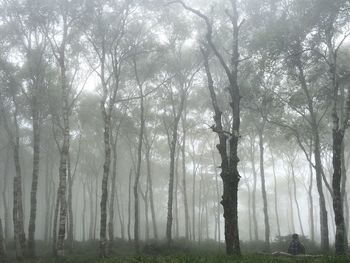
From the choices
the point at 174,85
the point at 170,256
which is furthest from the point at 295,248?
the point at 174,85

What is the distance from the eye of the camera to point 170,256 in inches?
543

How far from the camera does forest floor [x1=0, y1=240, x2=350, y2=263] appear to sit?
11.7m

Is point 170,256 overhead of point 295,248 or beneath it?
overhead

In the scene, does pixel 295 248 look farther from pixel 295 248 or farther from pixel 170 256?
pixel 170 256

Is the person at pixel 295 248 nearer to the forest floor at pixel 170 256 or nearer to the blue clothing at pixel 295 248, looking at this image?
the blue clothing at pixel 295 248

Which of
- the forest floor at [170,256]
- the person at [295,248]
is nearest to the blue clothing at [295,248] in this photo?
the person at [295,248]

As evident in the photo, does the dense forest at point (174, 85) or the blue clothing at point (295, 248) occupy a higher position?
the dense forest at point (174, 85)

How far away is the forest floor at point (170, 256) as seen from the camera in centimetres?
1173

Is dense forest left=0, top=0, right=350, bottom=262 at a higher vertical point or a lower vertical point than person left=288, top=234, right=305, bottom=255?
higher

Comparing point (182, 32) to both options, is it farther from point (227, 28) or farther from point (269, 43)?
point (269, 43)

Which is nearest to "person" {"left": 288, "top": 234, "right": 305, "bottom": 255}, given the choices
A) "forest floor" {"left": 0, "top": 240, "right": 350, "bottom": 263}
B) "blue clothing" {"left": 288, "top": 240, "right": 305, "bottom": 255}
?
"blue clothing" {"left": 288, "top": 240, "right": 305, "bottom": 255}

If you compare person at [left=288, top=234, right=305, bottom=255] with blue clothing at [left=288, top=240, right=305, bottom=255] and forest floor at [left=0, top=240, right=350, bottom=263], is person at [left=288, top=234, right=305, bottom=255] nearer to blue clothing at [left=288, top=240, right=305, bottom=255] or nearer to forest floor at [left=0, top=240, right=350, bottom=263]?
blue clothing at [left=288, top=240, right=305, bottom=255]

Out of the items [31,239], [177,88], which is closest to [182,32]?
[177,88]

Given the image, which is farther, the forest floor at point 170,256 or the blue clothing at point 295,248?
the blue clothing at point 295,248
